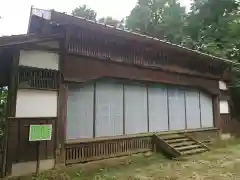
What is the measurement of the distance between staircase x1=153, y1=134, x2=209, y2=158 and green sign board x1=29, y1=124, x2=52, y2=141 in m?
4.03

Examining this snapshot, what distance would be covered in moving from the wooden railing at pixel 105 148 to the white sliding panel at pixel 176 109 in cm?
158

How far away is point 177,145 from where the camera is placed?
8930mm

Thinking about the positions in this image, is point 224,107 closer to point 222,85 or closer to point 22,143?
point 222,85

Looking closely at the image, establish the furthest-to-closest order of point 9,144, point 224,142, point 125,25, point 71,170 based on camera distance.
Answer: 1. point 125,25
2. point 224,142
3. point 71,170
4. point 9,144

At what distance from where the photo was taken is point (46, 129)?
20.1 ft

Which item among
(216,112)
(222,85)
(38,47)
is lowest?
(216,112)

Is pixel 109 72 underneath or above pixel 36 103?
above

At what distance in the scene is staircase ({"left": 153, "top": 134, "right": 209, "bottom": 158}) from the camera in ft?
27.6

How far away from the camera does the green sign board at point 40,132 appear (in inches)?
231

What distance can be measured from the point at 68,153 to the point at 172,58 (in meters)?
5.29

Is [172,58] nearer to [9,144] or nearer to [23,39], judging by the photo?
[23,39]

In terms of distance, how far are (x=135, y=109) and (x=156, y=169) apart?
8.17 feet

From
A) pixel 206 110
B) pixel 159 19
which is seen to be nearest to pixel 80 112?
pixel 206 110


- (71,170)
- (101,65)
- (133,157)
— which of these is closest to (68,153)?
(71,170)
